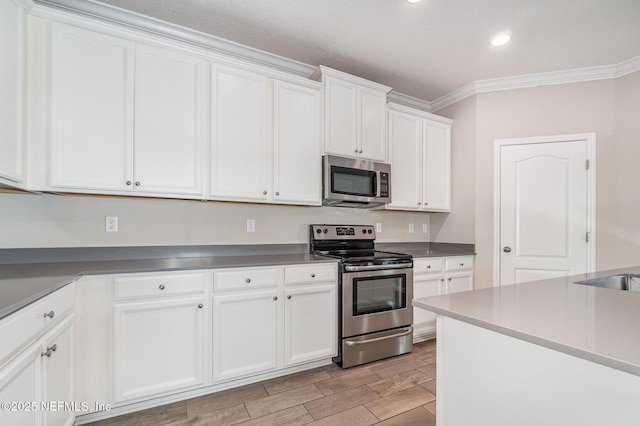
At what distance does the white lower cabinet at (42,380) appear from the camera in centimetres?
102

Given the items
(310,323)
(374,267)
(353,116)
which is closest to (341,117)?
(353,116)

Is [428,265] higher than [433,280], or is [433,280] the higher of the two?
[428,265]

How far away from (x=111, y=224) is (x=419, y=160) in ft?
9.56

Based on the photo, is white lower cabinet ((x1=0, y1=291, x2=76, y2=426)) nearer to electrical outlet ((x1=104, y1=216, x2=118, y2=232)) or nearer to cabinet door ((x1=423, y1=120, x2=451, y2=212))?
electrical outlet ((x1=104, y1=216, x2=118, y2=232))

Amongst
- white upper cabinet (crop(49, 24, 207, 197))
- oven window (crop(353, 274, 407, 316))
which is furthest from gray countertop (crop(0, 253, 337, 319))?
white upper cabinet (crop(49, 24, 207, 197))

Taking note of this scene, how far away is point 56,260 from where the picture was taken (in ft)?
6.57

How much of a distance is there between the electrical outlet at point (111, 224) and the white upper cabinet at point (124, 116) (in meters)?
0.35

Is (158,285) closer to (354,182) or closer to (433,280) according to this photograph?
(354,182)

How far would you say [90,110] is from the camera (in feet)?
6.07

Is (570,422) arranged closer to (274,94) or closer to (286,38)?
(274,94)

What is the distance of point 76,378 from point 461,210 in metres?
3.57

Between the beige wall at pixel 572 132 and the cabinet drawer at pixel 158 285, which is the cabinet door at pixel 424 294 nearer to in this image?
the beige wall at pixel 572 132

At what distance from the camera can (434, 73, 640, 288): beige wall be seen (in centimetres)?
271

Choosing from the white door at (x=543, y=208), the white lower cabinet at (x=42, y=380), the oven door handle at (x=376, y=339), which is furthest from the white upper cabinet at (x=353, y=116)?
the white lower cabinet at (x=42, y=380)
